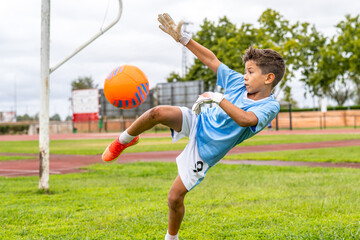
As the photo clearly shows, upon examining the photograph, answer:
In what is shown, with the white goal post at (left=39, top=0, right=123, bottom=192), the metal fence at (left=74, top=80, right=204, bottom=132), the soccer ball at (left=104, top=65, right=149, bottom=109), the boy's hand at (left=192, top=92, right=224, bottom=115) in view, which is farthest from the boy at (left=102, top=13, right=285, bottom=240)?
the metal fence at (left=74, top=80, right=204, bottom=132)

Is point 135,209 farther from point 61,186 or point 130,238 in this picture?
point 61,186

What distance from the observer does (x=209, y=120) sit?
4.31 metres

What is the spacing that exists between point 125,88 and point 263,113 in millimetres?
1695

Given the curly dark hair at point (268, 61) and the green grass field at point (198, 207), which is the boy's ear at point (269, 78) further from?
the green grass field at point (198, 207)

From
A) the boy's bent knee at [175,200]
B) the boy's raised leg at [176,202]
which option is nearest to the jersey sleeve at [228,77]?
the boy's raised leg at [176,202]

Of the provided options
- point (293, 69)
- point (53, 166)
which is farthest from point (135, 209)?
point (293, 69)

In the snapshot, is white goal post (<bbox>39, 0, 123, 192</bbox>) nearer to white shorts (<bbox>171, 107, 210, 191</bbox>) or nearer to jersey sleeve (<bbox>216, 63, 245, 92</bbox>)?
jersey sleeve (<bbox>216, 63, 245, 92</bbox>)

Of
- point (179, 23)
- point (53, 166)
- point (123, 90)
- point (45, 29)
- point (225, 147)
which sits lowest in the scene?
point (53, 166)

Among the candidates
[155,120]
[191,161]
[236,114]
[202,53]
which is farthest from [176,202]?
[202,53]

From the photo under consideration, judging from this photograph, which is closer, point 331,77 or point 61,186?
point 61,186

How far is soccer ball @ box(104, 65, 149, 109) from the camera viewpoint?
4.78 m

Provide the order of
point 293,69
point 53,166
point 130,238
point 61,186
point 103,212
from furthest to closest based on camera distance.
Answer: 1. point 293,69
2. point 53,166
3. point 61,186
4. point 103,212
5. point 130,238

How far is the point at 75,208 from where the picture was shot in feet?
21.6

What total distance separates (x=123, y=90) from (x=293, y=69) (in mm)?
44977
